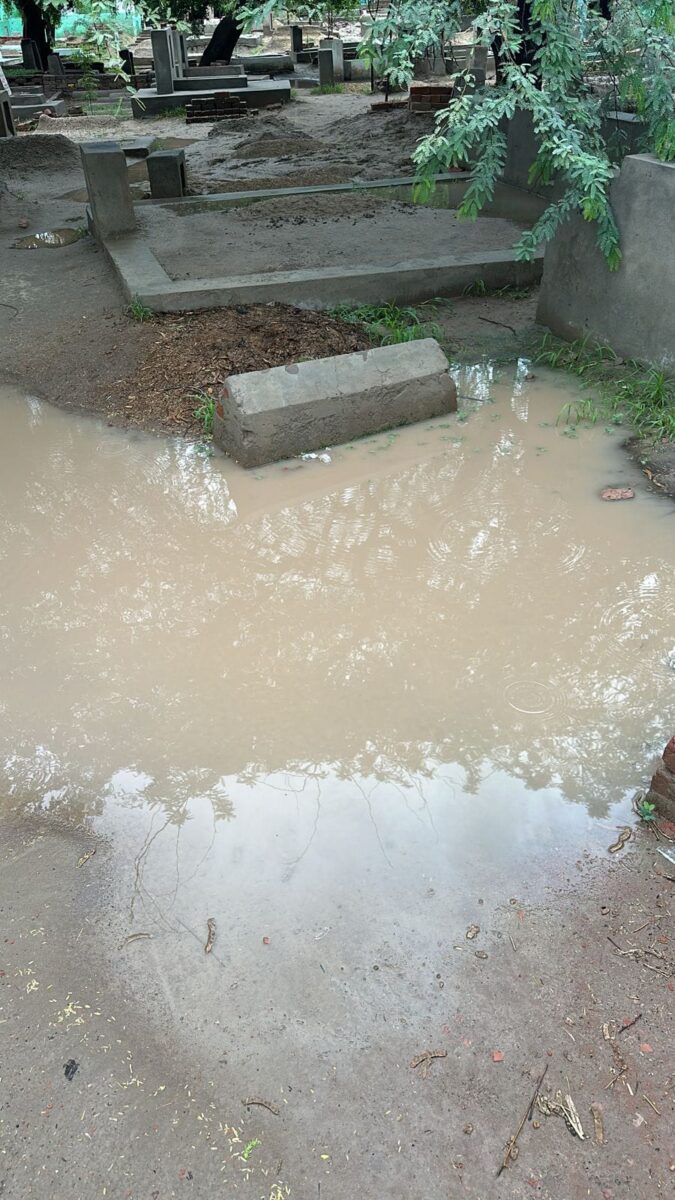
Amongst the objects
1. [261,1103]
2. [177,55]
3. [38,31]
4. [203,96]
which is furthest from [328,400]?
[38,31]

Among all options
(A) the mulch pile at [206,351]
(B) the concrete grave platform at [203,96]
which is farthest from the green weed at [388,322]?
(B) the concrete grave platform at [203,96]

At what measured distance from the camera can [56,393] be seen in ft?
22.4

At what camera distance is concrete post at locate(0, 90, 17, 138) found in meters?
17.7

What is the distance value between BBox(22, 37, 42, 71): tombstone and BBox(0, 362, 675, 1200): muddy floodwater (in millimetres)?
28231

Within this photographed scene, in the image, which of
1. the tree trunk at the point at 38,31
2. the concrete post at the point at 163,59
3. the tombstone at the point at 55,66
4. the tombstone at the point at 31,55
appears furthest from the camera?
the tombstone at the point at 31,55

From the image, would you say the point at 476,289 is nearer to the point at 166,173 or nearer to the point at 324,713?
the point at 166,173

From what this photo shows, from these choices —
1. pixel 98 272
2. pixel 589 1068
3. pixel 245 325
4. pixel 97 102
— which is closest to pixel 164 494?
pixel 245 325

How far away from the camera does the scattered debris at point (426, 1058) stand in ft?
7.89

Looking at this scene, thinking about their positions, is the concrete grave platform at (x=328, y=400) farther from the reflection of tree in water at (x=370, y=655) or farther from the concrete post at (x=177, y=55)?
the concrete post at (x=177, y=55)

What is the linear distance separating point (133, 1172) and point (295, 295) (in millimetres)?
7064

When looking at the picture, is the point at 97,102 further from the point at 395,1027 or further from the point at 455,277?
the point at 395,1027

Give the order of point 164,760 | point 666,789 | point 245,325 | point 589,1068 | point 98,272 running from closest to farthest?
1. point 589,1068
2. point 666,789
3. point 164,760
4. point 245,325
5. point 98,272

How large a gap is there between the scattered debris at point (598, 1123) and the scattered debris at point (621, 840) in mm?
950

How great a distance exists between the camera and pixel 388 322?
7.49 m
